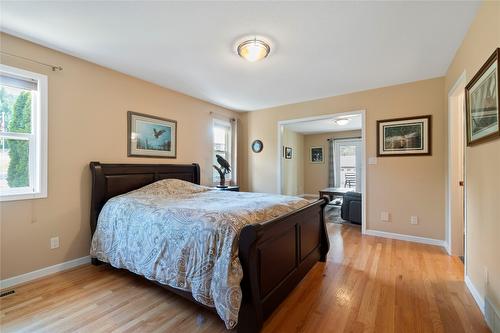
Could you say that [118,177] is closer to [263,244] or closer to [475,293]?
[263,244]

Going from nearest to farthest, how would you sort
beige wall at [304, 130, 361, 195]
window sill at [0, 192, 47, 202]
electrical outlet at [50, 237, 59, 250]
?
window sill at [0, 192, 47, 202] → electrical outlet at [50, 237, 59, 250] → beige wall at [304, 130, 361, 195]

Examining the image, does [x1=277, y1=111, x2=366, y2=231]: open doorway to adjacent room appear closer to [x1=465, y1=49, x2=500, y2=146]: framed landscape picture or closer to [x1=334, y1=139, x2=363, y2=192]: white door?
[x1=334, y1=139, x2=363, y2=192]: white door

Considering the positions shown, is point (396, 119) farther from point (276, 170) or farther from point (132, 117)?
point (132, 117)

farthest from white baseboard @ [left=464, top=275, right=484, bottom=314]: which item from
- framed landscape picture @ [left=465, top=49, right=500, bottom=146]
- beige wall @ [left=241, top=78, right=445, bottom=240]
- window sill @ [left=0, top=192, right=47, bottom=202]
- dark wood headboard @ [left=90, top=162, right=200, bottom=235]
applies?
window sill @ [left=0, top=192, right=47, bottom=202]

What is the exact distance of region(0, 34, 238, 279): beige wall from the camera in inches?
89.4

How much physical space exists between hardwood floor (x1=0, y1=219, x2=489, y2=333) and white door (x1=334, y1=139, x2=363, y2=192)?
506cm

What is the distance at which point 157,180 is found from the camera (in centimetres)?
337

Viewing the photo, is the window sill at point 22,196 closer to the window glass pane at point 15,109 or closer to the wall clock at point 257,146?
the window glass pane at point 15,109

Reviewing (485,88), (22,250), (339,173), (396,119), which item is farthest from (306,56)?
(339,173)

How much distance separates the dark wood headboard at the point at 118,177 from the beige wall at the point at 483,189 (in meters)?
3.54

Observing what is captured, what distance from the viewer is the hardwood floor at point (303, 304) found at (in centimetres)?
163

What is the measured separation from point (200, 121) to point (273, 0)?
281 cm

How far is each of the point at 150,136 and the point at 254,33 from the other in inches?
84.5

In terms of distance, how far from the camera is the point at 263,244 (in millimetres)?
1634
